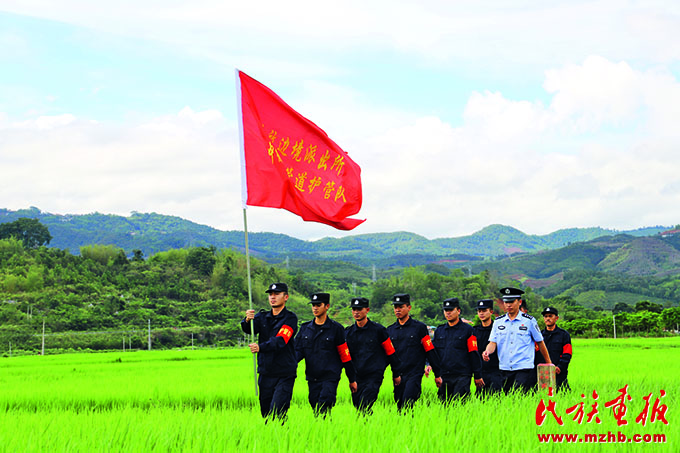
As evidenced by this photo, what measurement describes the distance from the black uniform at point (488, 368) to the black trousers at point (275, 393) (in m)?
3.59

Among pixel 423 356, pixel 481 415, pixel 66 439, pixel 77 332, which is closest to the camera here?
pixel 66 439

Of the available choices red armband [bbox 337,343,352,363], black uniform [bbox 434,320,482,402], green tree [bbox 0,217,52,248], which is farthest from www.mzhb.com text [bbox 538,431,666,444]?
green tree [bbox 0,217,52,248]

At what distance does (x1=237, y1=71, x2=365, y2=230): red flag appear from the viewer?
10375mm

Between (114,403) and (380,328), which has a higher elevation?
(380,328)

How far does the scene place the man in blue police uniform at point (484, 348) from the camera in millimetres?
11656

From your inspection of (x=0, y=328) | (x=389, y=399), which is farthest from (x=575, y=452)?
(x=0, y=328)

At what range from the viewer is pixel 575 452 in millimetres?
5930

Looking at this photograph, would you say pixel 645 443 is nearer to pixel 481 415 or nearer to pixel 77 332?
pixel 481 415

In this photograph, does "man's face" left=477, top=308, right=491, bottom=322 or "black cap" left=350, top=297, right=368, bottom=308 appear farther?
"man's face" left=477, top=308, right=491, bottom=322

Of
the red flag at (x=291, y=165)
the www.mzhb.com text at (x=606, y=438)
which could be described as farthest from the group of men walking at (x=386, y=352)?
the www.mzhb.com text at (x=606, y=438)

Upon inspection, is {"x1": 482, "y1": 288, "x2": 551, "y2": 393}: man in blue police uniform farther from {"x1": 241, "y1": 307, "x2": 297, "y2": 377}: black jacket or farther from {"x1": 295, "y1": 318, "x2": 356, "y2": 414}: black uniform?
{"x1": 241, "y1": 307, "x2": 297, "y2": 377}: black jacket

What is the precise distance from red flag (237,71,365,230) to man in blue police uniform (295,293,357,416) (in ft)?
5.21

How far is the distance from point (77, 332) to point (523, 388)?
6701 centimetres

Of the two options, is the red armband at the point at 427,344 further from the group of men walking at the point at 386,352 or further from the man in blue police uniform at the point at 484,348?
the man in blue police uniform at the point at 484,348
